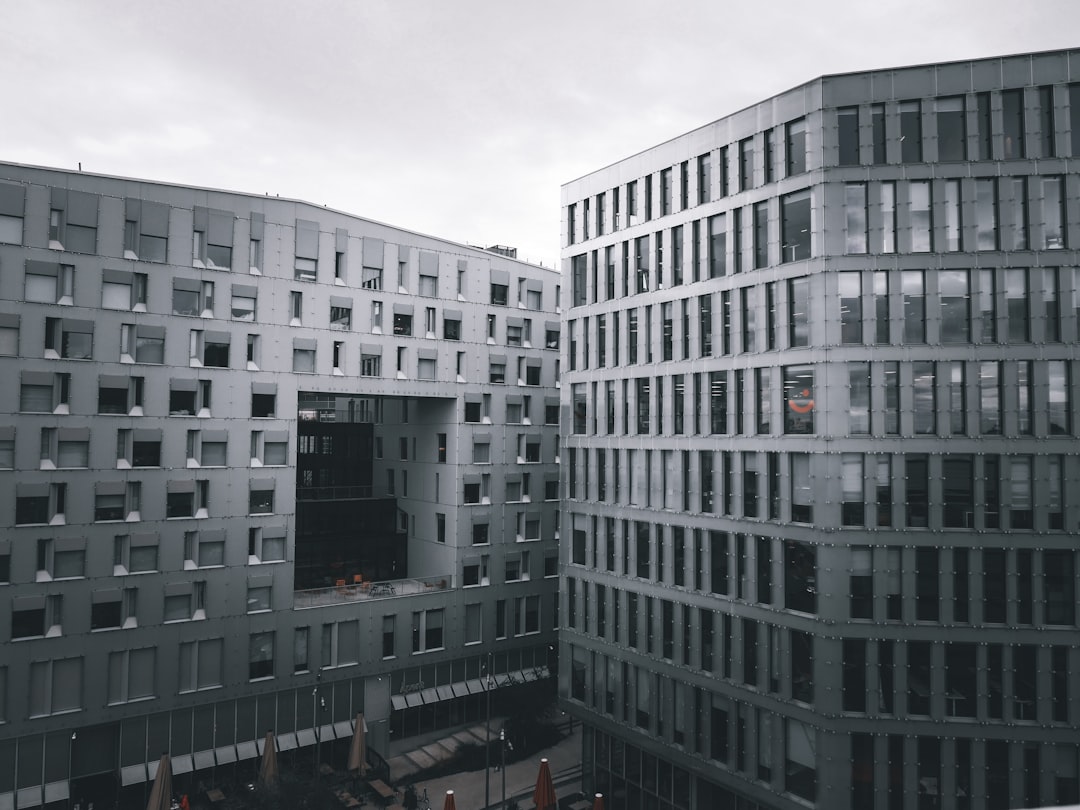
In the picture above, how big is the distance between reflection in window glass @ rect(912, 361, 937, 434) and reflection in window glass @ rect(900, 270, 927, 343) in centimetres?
121

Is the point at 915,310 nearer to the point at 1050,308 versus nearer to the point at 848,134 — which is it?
the point at 1050,308

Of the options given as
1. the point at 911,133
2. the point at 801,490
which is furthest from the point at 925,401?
the point at 911,133

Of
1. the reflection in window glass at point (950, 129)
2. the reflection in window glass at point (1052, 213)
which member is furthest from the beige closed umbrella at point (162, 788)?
the reflection in window glass at point (1052, 213)

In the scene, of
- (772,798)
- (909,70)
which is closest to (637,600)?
(772,798)

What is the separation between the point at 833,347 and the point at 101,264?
125ft

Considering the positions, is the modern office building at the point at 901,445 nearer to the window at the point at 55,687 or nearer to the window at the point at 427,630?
the window at the point at 427,630

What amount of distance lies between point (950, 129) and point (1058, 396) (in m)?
12.1

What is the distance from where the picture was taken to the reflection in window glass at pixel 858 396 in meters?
35.3

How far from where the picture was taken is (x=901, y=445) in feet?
114

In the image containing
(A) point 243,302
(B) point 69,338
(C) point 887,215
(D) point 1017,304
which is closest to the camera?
(D) point 1017,304

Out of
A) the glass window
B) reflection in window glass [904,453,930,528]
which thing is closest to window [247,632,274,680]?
the glass window

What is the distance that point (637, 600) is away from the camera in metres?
45.7

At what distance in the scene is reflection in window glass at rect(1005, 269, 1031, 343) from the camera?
34.2 metres

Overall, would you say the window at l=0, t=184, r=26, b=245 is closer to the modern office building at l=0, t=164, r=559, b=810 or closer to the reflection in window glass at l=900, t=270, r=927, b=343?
the modern office building at l=0, t=164, r=559, b=810
